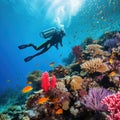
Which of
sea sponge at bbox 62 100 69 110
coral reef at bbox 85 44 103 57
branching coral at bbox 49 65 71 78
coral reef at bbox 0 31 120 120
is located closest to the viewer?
coral reef at bbox 0 31 120 120

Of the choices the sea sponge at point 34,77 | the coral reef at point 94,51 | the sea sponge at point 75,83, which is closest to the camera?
the sea sponge at point 75,83

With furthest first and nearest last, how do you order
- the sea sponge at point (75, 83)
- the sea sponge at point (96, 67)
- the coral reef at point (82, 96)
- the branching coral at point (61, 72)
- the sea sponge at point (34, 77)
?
1. the sea sponge at point (34, 77)
2. the branching coral at point (61, 72)
3. the sea sponge at point (96, 67)
4. the sea sponge at point (75, 83)
5. the coral reef at point (82, 96)

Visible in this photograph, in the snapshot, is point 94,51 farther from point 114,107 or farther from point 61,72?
point 114,107

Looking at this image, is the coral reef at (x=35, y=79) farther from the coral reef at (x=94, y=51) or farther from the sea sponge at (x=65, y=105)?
the sea sponge at (x=65, y=105)

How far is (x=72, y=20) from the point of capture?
1246 inches

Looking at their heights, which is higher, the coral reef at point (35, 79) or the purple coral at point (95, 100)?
the coral reef at point (35, 79)

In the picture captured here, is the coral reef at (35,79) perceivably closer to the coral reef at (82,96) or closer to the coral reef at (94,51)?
the coral reef at (82,96)

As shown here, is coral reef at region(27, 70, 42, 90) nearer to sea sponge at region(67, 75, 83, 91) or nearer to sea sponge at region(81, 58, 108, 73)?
sea sponge at region(81, 58, 108, 73)

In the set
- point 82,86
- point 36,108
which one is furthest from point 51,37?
point 36,108

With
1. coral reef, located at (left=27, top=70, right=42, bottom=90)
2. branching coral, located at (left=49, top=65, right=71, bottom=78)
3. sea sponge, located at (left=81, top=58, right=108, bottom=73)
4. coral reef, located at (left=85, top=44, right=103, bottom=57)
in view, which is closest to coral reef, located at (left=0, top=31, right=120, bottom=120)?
sea sponge, located at (left=81, top=58, right=108, bottom=73)

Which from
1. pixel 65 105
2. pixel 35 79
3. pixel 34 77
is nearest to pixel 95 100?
pixel 65 105

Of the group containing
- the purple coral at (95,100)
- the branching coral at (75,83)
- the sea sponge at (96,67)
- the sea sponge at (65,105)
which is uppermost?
the sea sponge at (96,67)

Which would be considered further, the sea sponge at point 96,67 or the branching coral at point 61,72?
the branching coral at point 61,72

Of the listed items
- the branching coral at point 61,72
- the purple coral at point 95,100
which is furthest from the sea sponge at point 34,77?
the purple coral at point 95,100
